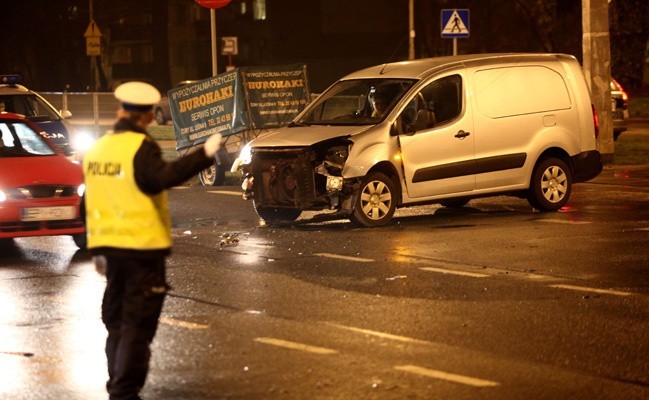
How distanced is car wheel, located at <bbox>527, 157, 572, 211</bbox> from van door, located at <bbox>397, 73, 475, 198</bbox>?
0.96 m

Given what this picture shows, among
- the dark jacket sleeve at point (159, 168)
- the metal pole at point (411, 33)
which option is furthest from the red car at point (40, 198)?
the metal pole at point (411, 33)

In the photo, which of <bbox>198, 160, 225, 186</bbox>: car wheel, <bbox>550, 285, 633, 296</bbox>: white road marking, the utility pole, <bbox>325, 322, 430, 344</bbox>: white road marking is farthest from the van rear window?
<bbox>325, 322, 430, 344</bbox>: white road marking

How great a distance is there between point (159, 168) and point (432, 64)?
31.6 ft

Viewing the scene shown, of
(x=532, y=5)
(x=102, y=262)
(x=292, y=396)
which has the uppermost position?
(x=532, y=5)

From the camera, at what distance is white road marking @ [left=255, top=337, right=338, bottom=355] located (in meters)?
8.67

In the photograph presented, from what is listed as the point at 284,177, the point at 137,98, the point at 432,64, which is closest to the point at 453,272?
the point at 284,177

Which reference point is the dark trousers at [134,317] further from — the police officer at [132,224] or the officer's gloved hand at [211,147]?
the officer's gloved hand at [211,147]

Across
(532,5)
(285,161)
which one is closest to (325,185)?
(285,161)

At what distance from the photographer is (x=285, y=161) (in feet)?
50.4

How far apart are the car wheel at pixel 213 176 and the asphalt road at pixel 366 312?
195 inches

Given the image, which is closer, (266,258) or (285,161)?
(266,258)

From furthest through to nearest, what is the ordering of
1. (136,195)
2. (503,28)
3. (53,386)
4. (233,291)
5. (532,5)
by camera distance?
(503,28) < (532,5) < (233,291) < (53,386) < (136,195)

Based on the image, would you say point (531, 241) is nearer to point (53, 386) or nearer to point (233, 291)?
point (233, 291)

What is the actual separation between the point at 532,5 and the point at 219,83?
108 feet
